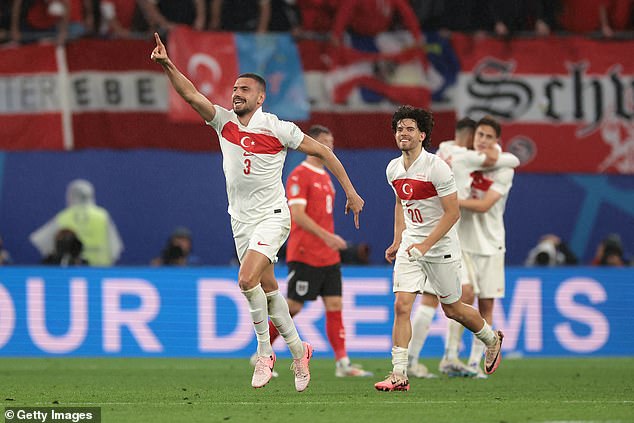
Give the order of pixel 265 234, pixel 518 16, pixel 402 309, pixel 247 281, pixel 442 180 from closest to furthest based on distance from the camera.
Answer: pixel 247 281 → pixel 265 234 → pixel 442 180 → pixel 402 309 → pixel 518 16

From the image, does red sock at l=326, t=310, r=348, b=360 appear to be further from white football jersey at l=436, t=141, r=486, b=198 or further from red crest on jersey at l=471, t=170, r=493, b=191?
red crest on jersey at l=471, t=170, r=493, b=191

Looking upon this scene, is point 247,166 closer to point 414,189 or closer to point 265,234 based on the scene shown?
point 265,234

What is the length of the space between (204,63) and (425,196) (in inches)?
288

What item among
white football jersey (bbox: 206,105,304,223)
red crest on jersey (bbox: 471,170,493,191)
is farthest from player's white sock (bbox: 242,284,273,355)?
red crest on jersey (bbox: 471,170,493,191)

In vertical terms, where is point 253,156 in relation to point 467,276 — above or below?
above

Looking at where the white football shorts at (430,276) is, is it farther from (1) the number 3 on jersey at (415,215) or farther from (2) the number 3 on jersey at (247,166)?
(2) the number 3 on jersey at (247,166)

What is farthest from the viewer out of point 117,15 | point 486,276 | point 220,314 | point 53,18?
point 117,15

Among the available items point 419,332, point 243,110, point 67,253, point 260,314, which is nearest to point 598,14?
point 419,332

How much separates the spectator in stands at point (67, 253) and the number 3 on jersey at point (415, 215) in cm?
686

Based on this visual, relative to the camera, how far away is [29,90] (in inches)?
683

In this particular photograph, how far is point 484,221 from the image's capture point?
12.5 metres

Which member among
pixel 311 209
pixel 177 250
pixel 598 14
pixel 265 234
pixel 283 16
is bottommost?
pixel 265 234

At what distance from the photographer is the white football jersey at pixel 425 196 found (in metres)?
10.2

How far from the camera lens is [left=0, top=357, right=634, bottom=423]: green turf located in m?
8.63
